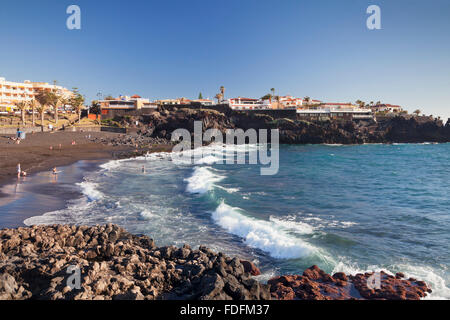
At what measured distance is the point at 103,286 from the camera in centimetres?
894

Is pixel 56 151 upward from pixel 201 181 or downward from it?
upward

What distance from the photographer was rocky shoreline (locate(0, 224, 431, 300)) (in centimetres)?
889

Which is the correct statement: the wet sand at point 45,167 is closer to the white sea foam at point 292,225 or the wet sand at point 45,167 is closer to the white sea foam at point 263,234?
the white sea foam at point 263,234

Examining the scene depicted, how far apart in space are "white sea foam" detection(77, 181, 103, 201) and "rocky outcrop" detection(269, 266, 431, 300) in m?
17.9

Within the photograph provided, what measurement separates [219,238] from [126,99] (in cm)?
9313

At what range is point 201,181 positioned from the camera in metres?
33.5

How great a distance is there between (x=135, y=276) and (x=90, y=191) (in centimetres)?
1835

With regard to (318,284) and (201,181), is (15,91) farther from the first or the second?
(318,284)

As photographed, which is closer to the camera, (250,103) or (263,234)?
(263,234)

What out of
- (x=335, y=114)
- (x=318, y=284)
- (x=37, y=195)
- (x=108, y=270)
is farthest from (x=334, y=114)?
(x=108, y=270)

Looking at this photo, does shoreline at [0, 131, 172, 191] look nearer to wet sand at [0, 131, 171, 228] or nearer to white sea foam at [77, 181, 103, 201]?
wet sand at [0, 131, 171, 228]

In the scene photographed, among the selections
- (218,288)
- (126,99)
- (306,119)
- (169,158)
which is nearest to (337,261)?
(218,288)

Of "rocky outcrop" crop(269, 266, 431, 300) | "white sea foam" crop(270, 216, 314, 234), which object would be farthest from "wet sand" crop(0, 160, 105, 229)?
"white sea foam" crop(270, 216, 314, 234)

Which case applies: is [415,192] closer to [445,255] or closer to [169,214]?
[445,255]
